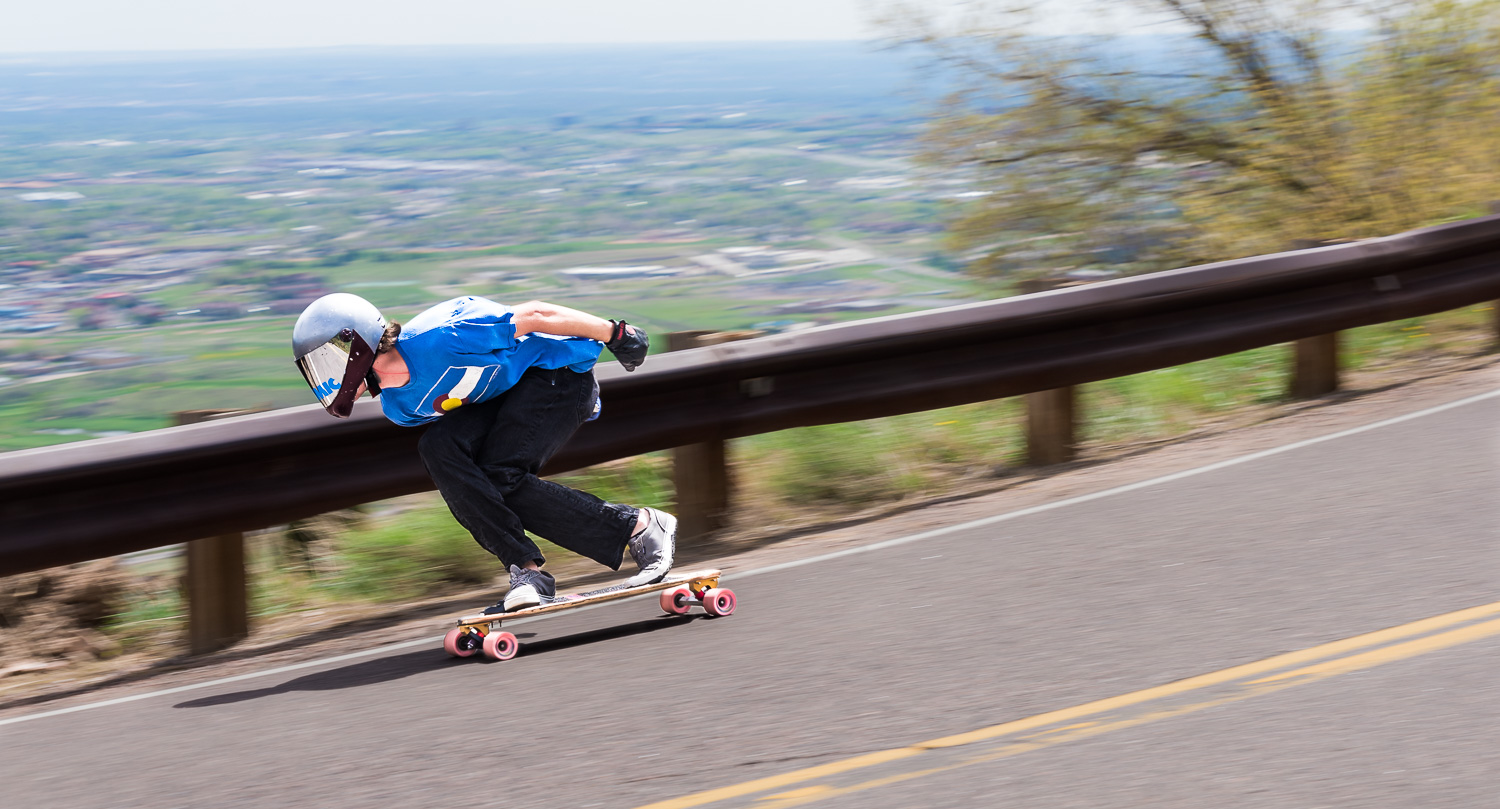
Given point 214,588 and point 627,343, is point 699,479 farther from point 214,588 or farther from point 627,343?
point 214,588

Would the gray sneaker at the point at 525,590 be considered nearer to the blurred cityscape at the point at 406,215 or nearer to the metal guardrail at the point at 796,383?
the metal guardrail at the point at 796,383

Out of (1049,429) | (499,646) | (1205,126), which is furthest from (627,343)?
(1205,126)

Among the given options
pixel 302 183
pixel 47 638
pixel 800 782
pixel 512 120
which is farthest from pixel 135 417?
pixel 512 120

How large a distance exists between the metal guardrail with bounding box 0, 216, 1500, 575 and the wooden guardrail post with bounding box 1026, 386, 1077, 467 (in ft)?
0.59

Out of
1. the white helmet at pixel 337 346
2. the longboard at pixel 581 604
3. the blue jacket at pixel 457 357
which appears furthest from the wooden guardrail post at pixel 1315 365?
the white helmet at pixel 337 346

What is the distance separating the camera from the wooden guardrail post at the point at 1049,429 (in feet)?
23.6

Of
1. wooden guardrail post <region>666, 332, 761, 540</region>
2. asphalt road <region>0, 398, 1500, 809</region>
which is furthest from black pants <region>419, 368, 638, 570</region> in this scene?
wooden guardrail post <region>666, 332, 761, 540</region>

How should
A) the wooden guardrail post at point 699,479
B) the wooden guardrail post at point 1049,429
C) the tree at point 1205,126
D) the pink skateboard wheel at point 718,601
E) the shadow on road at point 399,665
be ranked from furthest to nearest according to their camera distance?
the tree at point 1205,126
the wooden guardrail post at point 1049,429
the wooden guardrail post at point 699,479
the pink skateboard wheel at point 718,601
the shadow on road at point 399,665

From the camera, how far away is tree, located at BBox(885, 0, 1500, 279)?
11.0m

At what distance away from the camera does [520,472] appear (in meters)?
4.84

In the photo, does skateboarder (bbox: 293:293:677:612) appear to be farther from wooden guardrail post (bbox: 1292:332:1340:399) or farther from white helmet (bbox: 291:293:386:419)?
wooden guardrail post (bbox: 1292:332:1340:399)

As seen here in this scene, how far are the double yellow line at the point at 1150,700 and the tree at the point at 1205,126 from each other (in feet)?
24.8

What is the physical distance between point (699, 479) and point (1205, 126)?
7.17 m

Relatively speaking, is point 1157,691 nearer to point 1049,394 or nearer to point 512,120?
point 1049,394
